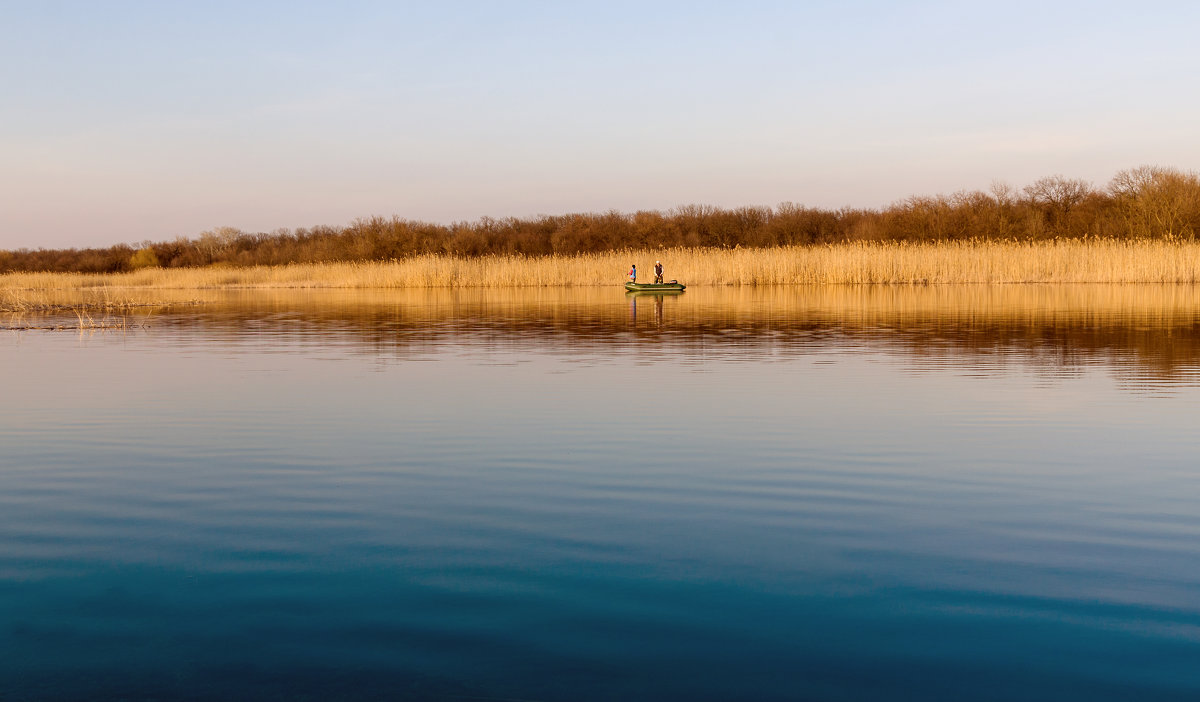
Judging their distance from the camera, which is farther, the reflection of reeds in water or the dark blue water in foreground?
the reflection of reeds in water

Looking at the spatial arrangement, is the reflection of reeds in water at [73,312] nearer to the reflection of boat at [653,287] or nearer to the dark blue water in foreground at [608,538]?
the dark blue water in foreground at [608,538]

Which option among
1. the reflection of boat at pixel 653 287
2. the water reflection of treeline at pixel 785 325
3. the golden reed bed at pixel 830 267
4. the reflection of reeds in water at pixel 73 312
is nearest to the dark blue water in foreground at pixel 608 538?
the water reflection of treeline at pixel 785 325

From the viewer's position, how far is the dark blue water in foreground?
350 cm

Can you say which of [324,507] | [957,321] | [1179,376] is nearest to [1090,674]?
[324,507]

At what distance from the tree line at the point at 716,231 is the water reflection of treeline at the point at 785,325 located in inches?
759

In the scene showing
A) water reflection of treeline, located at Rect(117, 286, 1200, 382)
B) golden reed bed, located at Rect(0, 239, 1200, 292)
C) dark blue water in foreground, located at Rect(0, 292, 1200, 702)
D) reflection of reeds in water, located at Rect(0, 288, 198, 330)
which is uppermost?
golden reed bed, located at Rect(0, 239, 1200, 292)

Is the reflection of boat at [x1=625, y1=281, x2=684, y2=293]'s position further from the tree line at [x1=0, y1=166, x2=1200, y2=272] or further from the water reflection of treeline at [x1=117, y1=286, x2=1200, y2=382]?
the tree line at [x1=0, y1=166, x2=1200, y2=272]

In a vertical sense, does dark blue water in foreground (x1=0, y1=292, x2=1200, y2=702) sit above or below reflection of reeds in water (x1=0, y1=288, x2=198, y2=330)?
below

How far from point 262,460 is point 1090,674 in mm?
5360

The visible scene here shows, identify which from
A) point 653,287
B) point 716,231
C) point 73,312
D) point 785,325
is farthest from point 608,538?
point 716,231

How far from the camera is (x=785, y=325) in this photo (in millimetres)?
19562

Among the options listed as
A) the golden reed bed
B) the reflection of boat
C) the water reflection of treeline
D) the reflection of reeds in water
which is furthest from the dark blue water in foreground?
the golden reed bed

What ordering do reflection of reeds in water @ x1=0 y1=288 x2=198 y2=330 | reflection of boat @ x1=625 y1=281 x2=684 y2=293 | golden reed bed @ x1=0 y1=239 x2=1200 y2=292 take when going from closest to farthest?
reflection of reeds in water @ x1=0 y1=288 x2=198 y2=330
reflection of boat @ x1=625 y1=281 x2=684 y2=293
golden reed bed @ x1=0 y1=239 x2=1200 y2=292

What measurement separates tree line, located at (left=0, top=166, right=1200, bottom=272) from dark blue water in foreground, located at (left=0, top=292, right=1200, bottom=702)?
133ft
